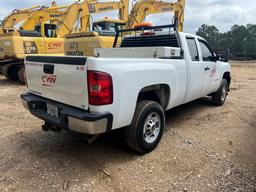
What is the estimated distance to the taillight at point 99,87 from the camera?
2.82 m

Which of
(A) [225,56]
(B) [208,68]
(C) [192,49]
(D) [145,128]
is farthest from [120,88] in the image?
(A) [225,56]

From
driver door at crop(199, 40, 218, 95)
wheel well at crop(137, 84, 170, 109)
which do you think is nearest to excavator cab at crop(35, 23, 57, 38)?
driver door at crop(199, 40, 218, 95)

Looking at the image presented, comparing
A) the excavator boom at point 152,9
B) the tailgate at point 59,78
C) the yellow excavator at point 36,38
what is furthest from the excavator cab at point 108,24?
the tailgate at point 59,78

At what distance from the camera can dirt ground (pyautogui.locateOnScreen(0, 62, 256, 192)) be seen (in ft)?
9.93

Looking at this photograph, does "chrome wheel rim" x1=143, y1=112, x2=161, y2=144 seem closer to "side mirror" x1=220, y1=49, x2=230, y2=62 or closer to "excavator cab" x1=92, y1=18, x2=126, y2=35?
"side mirror" x1=220, y1=49, x2=230, y2=62

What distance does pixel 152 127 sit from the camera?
3.83 meters

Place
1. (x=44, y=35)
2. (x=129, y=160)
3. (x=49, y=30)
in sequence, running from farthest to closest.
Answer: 1. (x=49, y=30)
2. (x=44, y=35)
3. (x=129, y=160)

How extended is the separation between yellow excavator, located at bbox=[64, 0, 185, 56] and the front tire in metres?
6.88

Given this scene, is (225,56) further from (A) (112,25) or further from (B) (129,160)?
(A) (112,25)

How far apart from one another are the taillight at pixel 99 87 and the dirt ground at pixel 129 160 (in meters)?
1.05

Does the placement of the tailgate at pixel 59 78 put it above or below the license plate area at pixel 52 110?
above

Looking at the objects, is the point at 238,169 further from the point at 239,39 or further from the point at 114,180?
the point at 239,39

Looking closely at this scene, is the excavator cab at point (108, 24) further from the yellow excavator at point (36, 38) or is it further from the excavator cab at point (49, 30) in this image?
the excavator cab at point (49, 30)

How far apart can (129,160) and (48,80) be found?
1678 mm
